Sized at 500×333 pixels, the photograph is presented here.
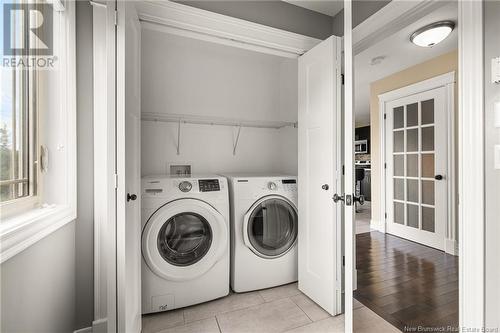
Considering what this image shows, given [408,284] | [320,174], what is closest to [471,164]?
[320,174]

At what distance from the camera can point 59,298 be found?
115 cm

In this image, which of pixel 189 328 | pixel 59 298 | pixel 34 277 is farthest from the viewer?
pixel 189 328

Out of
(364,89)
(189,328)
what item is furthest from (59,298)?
(364,89)

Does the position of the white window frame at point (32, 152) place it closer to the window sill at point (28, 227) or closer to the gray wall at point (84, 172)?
the window sill at point (28, 227)

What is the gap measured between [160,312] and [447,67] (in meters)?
4.03

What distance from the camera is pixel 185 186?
1744mm

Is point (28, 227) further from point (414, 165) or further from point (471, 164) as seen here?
point (414, 165)

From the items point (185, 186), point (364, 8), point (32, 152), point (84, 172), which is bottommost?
point (185, 186)

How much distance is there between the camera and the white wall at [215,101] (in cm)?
227

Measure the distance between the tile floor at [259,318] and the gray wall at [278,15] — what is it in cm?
→ 220

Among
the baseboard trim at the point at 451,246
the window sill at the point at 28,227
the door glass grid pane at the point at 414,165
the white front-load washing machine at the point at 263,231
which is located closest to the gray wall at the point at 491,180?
the white front-load washing machine at the point at 263,231

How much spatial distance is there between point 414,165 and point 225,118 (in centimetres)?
276

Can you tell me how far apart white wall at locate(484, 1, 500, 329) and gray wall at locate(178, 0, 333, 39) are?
117 centimetres

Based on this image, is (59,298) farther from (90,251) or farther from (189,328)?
(189,328)
